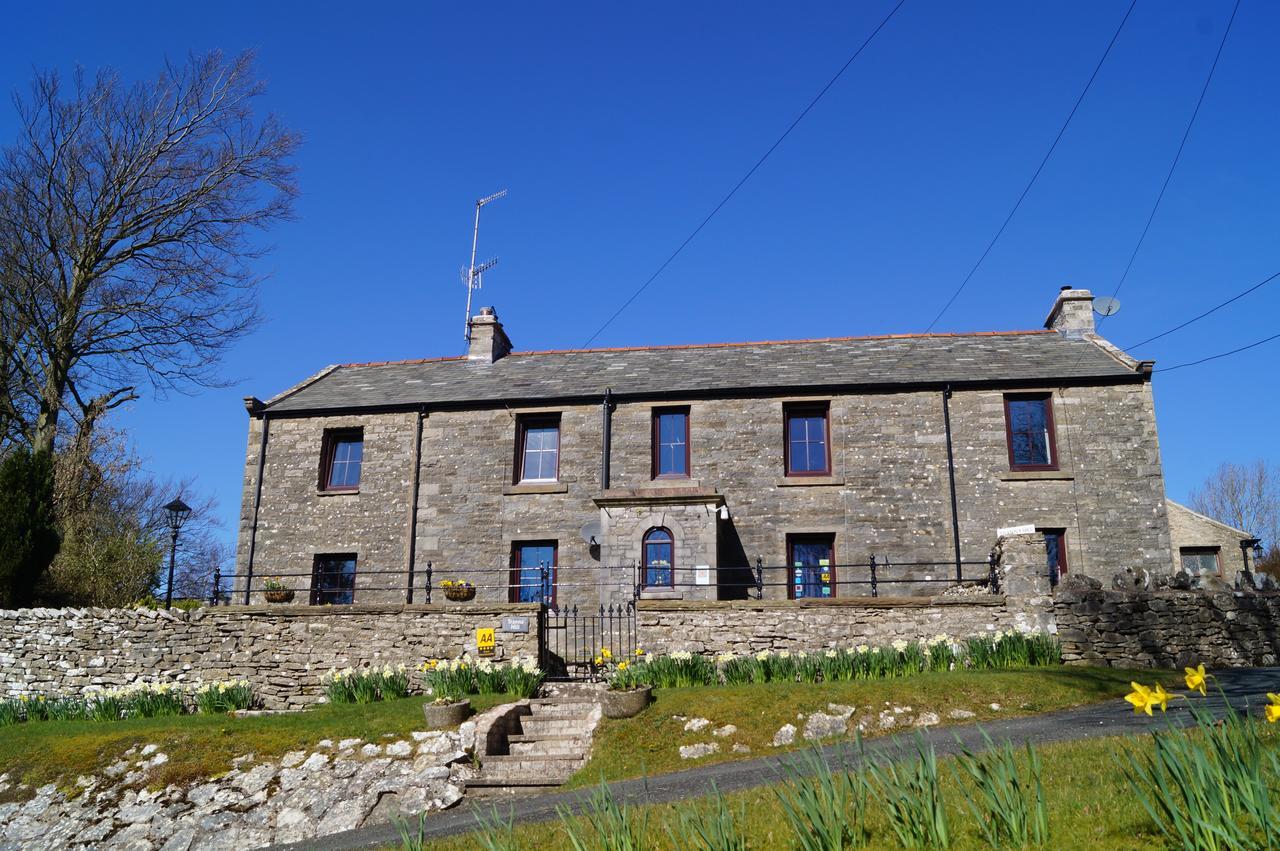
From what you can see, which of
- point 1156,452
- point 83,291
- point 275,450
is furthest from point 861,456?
point 83,291

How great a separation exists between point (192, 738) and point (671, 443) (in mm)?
11551

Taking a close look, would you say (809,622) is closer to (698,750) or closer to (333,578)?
(698,750)

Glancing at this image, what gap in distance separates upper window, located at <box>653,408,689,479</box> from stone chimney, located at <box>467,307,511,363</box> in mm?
5922

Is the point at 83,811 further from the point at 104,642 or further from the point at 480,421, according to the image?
the point at 480,421

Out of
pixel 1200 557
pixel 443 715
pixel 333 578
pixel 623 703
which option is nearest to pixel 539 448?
pixel 333 578

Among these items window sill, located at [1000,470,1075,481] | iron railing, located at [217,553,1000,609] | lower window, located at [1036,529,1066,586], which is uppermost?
window sill, located at [1000,470,1075,481]

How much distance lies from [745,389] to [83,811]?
47.2ft

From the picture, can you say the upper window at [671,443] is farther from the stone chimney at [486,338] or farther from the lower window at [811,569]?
the stone chimney at [486,338]

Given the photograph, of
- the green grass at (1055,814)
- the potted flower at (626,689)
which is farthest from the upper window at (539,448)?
the green grass at (1055,814)

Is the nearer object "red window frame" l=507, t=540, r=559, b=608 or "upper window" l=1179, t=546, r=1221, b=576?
"red window frame" l=507, t=540, r=559, b=608

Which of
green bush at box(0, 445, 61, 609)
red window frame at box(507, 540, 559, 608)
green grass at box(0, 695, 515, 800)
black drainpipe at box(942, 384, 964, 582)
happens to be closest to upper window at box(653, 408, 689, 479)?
red window frame at box(507, 540, 559, 608)

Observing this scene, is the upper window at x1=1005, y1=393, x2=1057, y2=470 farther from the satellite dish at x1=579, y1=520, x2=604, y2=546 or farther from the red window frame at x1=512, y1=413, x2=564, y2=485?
the red window frame at x1=512, y1=413, x2=564, y2=485

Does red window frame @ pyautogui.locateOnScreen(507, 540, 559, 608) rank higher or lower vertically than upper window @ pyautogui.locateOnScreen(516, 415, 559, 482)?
lower

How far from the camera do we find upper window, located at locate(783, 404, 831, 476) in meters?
21.1
